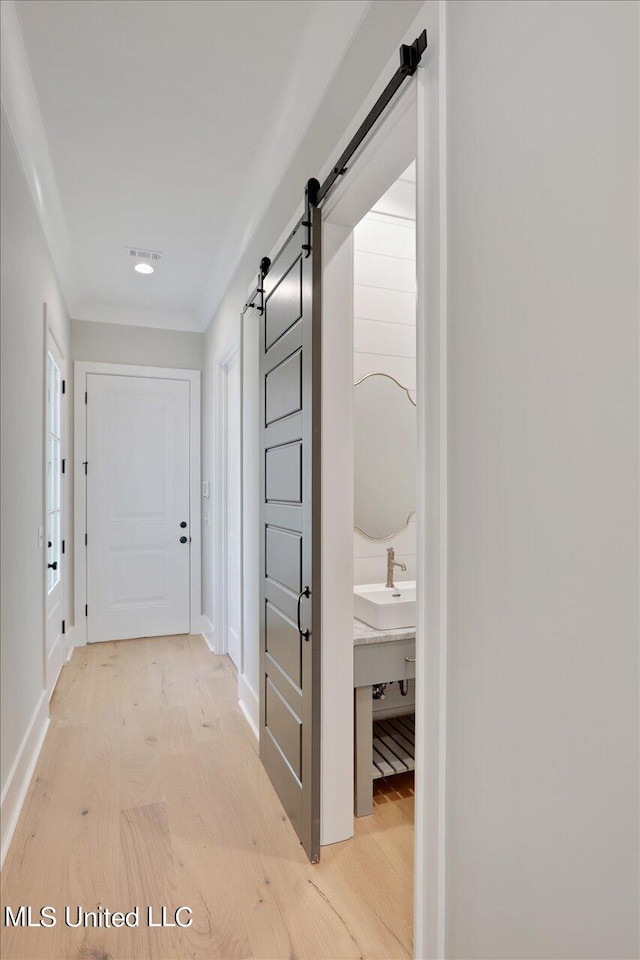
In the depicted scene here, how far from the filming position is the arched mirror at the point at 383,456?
8.34 feet

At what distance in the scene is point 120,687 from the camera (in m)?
3.32

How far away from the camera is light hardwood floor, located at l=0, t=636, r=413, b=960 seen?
1480mm

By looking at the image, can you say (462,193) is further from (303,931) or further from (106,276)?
(106,276)

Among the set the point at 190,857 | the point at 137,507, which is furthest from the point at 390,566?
the point at 137,507

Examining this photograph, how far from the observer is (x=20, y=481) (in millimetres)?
2238

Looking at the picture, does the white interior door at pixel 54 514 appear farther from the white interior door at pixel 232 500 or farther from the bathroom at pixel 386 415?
the bathroom at pixel 386 415

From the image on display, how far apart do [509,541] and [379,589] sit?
165 centimetres

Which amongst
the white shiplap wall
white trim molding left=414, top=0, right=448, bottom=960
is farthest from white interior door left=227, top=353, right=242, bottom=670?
white trim molding left=414, top=0, right=448, bottom=960

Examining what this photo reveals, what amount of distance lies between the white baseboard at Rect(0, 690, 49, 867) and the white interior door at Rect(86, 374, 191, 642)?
1.59 meters

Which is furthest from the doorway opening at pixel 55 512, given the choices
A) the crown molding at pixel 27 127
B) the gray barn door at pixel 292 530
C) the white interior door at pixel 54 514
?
the gray barn door at pixel 292 530

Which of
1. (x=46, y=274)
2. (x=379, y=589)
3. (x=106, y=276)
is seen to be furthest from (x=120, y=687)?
(x=106, y=276)

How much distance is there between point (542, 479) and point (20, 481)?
217 centimetres

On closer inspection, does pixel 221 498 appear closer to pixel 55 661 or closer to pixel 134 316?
pixel 55 661

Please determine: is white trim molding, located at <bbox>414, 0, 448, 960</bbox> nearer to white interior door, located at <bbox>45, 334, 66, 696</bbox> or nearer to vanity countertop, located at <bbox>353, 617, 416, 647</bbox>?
vanity countertop, located at <bbox>353, 617, 416, 647</bbox>
